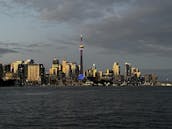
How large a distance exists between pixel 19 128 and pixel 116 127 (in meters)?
15.6

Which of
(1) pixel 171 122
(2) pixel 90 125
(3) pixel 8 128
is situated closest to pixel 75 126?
(2) pixel 90 125

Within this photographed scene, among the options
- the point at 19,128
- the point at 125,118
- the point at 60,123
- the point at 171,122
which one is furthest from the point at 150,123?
the point at 19,128

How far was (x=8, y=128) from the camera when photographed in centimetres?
6184

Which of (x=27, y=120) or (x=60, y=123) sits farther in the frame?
(x=27, y=120)

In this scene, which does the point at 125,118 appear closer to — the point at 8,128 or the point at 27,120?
the point at 27,120

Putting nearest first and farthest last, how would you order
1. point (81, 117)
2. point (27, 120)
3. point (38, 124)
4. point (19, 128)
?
point (19, 128), point (38, 124), point (27, 120), point (81, 117)

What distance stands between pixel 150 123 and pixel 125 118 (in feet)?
29.6

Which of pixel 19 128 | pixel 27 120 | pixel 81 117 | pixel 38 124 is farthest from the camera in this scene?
pixel 81 117

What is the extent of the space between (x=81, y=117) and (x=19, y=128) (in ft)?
63.3

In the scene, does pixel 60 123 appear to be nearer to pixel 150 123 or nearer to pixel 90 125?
pixel 90 125

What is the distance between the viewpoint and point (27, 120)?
239 ft

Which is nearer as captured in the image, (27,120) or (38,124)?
(38,124)

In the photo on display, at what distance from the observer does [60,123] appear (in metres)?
67.8

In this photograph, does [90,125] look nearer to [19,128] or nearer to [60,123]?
[60,123]
